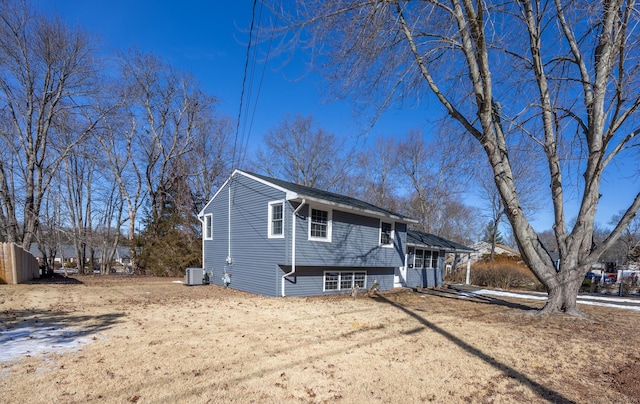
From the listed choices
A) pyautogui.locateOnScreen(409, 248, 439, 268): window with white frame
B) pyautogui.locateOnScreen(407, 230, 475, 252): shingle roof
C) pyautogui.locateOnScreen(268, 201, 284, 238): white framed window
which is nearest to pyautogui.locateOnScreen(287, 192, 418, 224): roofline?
pyautogui.locateOnScreen(268, 201, 284, 238): white framed window

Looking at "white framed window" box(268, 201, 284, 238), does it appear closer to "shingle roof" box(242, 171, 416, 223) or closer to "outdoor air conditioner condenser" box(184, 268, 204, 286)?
"shingle roof" box(242, 171, 416, 223)

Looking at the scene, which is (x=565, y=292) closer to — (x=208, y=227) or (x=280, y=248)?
(x=280, y=248)

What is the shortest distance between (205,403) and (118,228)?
24.0 meters

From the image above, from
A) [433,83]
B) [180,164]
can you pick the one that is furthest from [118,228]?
[433,83]

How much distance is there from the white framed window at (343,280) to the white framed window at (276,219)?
108 inches

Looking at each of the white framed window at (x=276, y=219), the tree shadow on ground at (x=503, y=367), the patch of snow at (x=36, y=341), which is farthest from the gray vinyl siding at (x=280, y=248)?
the patch of snow at (x=36, y=341)

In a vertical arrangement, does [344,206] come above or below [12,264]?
above

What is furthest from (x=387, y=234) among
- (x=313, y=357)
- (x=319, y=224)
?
(x=313, y=357)

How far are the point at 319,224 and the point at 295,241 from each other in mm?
1329

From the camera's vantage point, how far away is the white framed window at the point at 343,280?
42.5 ft

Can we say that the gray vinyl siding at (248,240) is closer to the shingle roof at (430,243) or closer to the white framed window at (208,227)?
the white framed window at (208,227)

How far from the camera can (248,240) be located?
12.8 meters

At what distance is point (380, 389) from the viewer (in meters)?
3.77

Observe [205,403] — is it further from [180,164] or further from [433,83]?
[180,164]
